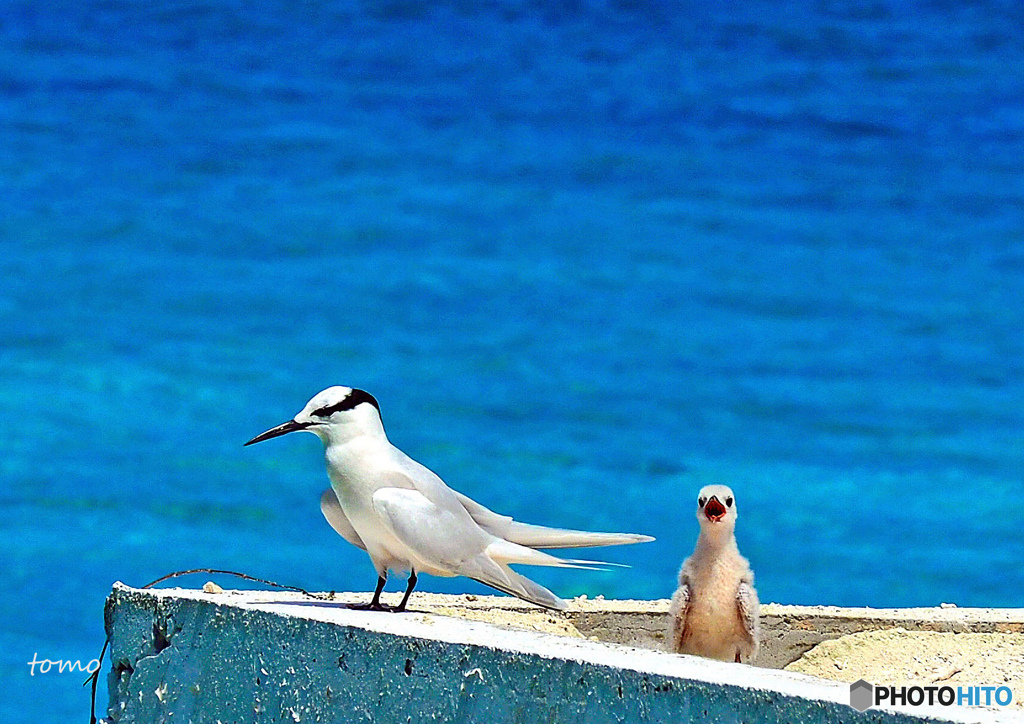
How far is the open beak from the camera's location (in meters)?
2.87

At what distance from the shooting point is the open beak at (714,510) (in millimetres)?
2869

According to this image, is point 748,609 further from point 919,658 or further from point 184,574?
point 184,574

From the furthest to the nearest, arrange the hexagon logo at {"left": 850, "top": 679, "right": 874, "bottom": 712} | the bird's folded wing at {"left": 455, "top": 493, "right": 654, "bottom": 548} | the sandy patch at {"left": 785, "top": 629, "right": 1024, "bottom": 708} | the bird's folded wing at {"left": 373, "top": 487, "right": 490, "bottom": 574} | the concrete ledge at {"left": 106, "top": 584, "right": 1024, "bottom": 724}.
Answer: the sandy patch at {"left": 785, "top": 629, "right": 1024, "bottom": 708} → the bird's folded wing at {"left": 455, "top": 493, "right": 654, "bottom": 548} → the bird's folded wing at {"left": 373, "top": 487, "right": 490, "bottom": 574} → the concrete ledge at {"left": 106, "top": 584, "right": 1024, "bottom": 724} → the hexagon logo at {"left": 850, "top": 679, "right": 874, "bottom": 712}

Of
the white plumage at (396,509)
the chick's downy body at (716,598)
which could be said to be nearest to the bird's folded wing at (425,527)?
the white plumage at (396,509)

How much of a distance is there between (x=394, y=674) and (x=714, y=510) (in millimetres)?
742

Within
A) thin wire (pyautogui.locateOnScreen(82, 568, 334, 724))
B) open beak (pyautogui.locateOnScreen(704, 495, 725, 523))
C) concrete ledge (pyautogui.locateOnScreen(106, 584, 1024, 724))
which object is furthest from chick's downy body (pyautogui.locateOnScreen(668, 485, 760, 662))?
thin wire (pyautogui.locateOnScreen(82, 568, 334, 724))

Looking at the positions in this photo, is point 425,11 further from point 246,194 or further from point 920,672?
point 920,672

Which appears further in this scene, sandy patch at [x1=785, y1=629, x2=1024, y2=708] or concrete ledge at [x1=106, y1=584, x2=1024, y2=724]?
sandy patch at [x1=785, y1=629, x2=1024, y2=708]

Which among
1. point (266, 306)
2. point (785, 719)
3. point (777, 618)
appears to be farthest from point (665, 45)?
point (785, 719)

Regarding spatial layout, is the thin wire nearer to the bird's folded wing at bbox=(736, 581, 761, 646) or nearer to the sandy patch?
the bird's folded wing at bbox=(736, 581, 761, 646)

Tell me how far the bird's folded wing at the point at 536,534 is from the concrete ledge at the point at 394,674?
0.69 feet

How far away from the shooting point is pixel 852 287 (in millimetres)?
12008

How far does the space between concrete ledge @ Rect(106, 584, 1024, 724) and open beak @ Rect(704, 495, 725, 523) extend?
0.54 m

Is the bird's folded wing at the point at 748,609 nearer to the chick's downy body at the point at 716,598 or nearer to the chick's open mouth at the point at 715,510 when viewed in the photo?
the chick's downy body at the point at 716,598
